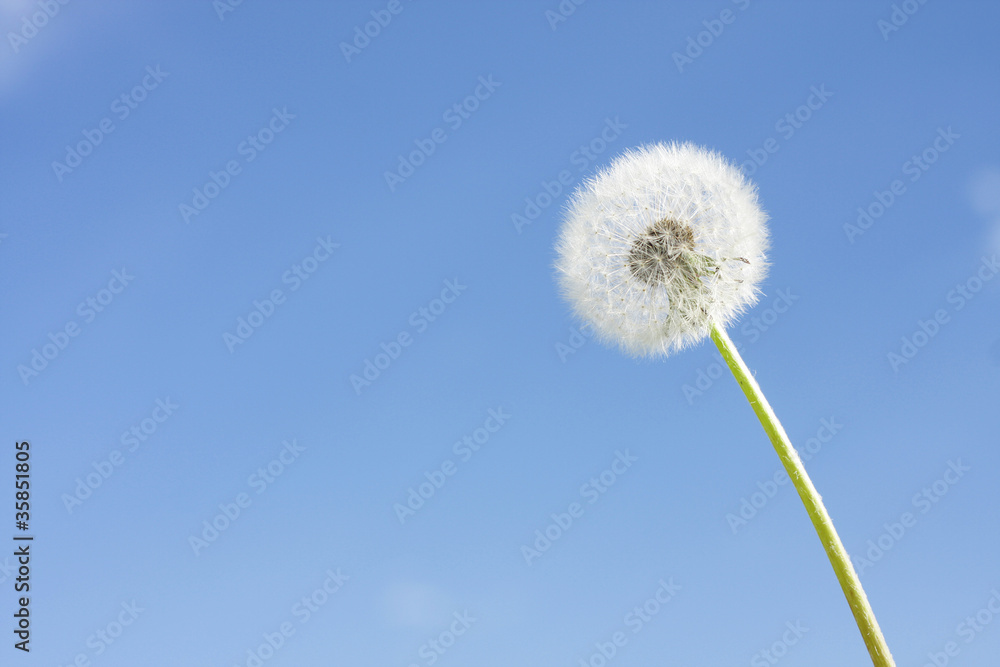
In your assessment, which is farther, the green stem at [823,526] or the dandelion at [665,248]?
the dandelion at [665,248]

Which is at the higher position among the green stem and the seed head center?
the seed head center

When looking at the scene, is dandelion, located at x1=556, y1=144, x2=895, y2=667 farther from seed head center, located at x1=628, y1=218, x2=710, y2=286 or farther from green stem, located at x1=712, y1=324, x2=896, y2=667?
green stem, located at x1=712, y1=324, x2=896, y2=667

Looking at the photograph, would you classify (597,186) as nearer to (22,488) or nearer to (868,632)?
(868,632)

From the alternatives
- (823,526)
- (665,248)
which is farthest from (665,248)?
(823,526)

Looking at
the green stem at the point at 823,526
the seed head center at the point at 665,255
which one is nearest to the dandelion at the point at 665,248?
the seed head center at the point at 665,255

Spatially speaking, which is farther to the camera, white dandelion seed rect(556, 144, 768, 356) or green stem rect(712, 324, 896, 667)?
white dandelion seed rect(556, 144, 768, 356)

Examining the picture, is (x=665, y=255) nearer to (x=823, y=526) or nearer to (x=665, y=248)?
(x=665, y=248)

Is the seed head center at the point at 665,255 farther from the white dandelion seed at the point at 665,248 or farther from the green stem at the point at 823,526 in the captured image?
the green stem at the point at 823,526

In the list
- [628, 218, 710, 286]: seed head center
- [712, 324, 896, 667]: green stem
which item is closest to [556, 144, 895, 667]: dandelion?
[628, 218, 710, 286]: seed head center
